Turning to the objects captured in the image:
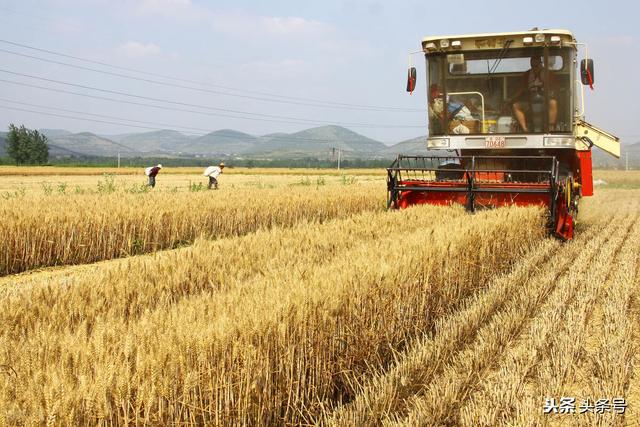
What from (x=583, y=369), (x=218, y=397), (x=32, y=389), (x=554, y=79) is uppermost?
(x=554, y=79)

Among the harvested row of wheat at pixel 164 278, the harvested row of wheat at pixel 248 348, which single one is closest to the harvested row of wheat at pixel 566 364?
the harvested row of wheat at pixel 248 348

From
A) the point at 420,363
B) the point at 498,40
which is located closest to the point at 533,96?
the point at 498,40

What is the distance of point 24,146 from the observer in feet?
252

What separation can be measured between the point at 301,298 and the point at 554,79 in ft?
27.0

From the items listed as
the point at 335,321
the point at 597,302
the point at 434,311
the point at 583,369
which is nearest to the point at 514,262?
Result: the point at 597,302

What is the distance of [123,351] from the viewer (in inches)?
96.5

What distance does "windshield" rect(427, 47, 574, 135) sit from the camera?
976 centimetres

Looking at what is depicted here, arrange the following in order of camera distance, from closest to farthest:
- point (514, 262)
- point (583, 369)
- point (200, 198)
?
1. point (583, 369)
2. point (514, 262)
3. point (200, 198)

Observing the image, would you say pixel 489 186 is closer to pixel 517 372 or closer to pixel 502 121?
pixel 502 121

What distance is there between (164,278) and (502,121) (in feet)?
23.8

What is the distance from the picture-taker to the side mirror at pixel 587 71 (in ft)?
30.1

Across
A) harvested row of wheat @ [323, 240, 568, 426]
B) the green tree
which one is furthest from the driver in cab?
the green tree

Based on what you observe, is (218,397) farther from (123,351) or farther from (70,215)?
(70,215)

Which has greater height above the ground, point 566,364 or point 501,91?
point 501,91
